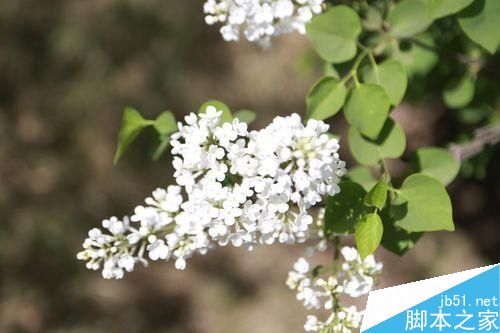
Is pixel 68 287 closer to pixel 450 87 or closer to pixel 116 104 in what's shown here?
pixel 116 104

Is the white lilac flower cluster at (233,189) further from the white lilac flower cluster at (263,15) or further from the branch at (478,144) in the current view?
the branch at (478,144)

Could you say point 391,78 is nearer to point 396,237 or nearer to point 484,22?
point 484,22

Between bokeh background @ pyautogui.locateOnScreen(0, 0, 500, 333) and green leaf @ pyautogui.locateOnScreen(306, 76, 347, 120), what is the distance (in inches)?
73.2

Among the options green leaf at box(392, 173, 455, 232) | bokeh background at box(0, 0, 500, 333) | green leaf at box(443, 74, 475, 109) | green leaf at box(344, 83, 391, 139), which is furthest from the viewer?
bokeh background at box(0, 0, 500, 333)

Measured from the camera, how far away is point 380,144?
149 centimetres

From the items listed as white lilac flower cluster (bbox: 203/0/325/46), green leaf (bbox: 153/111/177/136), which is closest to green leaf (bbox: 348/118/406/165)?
white lilac flower cluster (bbox: 203/0/325/46)

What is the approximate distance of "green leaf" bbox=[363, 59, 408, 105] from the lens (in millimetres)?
1449

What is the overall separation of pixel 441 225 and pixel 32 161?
277 centimetres

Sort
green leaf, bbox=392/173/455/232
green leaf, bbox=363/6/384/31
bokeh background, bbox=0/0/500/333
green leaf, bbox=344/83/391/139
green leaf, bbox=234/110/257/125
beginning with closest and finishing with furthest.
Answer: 1. green leaf, bbox=392/173/455/232
2. green leaf, bbox=344/83/391/139
3. green leaf, bbox=234/110/257/125
4. green leaf, bbox=363/6/384/31
5. bokeh background, bbox=0/0/500/333

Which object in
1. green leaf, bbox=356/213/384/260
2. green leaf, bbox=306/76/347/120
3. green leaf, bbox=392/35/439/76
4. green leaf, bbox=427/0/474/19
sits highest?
green leaf, bbox=427/0/474/19

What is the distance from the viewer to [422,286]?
148 centimetres

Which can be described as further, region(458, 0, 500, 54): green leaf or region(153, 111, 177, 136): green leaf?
region(153, 111, 177, 136): green leaf

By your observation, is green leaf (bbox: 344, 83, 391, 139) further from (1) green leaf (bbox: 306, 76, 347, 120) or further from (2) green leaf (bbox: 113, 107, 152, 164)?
(2) green leaf (bbox: 113, 107, 152, 164)

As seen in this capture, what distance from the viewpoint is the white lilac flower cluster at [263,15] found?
1478 mm
